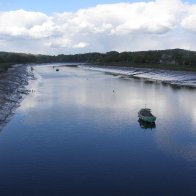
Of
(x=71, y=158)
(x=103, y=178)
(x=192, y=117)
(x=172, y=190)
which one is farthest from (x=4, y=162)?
(x=192, y=117)

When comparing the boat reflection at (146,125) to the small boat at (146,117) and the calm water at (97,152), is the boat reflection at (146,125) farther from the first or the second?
the calm water at (97,152)

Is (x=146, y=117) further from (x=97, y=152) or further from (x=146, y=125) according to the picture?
(x=97, y=152)

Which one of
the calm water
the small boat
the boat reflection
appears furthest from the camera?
the small boat

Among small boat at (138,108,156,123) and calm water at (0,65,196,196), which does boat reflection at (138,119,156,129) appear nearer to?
small boat at (138,108,156,123)

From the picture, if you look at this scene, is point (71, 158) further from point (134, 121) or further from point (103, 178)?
point (134, 121)

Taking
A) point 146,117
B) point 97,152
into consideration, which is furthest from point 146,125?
point 97,152

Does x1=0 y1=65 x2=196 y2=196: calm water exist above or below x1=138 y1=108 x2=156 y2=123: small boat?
below

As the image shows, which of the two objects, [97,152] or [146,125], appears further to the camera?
[146,125]

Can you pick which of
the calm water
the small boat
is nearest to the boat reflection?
the small boat

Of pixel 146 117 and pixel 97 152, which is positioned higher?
pixel 146 117
